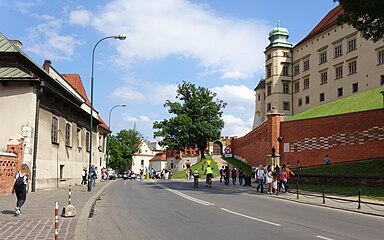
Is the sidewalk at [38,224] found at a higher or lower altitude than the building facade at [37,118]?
lower

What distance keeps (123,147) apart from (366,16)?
334 ft

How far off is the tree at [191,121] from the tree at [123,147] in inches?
1392

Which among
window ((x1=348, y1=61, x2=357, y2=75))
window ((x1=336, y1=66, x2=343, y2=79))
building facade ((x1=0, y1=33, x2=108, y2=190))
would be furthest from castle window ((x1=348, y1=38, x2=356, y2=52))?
building facade ((x1=0, y1=33, x2=108, y2=190))

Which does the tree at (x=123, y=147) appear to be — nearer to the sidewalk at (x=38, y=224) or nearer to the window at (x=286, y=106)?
the window at (x=286, y=106)

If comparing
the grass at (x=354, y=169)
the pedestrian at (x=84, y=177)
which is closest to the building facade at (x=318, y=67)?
the grass at (x=354, y=169)

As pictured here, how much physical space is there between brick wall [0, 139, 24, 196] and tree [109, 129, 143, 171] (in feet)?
292

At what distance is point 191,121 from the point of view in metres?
78.2

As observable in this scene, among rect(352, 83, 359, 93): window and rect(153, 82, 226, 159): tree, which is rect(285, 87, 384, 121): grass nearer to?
rect(352, 83, 359, 93): window

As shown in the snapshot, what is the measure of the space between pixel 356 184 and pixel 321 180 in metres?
3.37

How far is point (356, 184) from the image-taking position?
26641 mm

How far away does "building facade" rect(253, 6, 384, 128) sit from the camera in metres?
61.1

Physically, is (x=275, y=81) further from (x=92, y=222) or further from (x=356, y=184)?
(x=92, y=222)

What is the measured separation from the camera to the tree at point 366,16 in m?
23.1

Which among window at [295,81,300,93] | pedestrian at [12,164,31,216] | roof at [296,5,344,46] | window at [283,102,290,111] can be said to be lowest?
pedestrian at [12,164,31,216]
